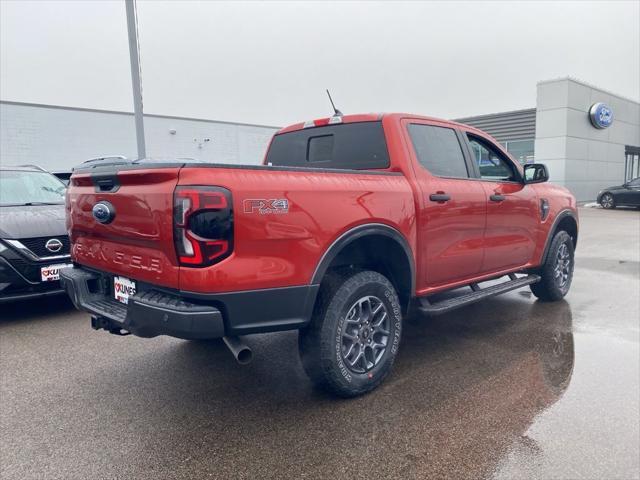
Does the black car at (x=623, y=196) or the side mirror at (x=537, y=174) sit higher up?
the side mirror at (x=537, y=174)

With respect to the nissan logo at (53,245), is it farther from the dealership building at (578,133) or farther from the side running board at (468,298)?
the dealership building at (578,133)

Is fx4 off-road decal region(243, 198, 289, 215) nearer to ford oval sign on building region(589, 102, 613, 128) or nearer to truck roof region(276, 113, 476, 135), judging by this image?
truck roof region(276, 113, 476, 135)

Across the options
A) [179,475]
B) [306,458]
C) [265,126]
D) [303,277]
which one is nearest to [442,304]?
[303,277]

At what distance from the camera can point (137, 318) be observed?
262 cm

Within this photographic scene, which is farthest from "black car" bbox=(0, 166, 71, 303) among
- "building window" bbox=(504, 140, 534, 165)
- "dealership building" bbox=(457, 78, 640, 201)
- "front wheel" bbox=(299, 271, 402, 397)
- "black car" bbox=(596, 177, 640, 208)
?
"building window" bbox=(504, 140, 534, 165)

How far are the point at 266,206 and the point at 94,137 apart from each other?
63.9 feet

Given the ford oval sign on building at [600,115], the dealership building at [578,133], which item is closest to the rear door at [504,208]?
the dealership building at [578,133]

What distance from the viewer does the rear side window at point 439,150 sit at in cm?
380

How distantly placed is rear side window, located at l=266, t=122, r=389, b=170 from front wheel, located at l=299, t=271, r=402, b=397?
103 cm

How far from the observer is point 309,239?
2.76 m

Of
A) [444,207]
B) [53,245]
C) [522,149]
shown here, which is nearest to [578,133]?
[522,149]

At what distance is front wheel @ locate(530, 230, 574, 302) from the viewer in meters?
5.33

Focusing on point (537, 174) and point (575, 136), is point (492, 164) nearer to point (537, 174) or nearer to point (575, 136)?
point (537, 174)

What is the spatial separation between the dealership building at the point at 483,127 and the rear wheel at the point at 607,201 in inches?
60.0
